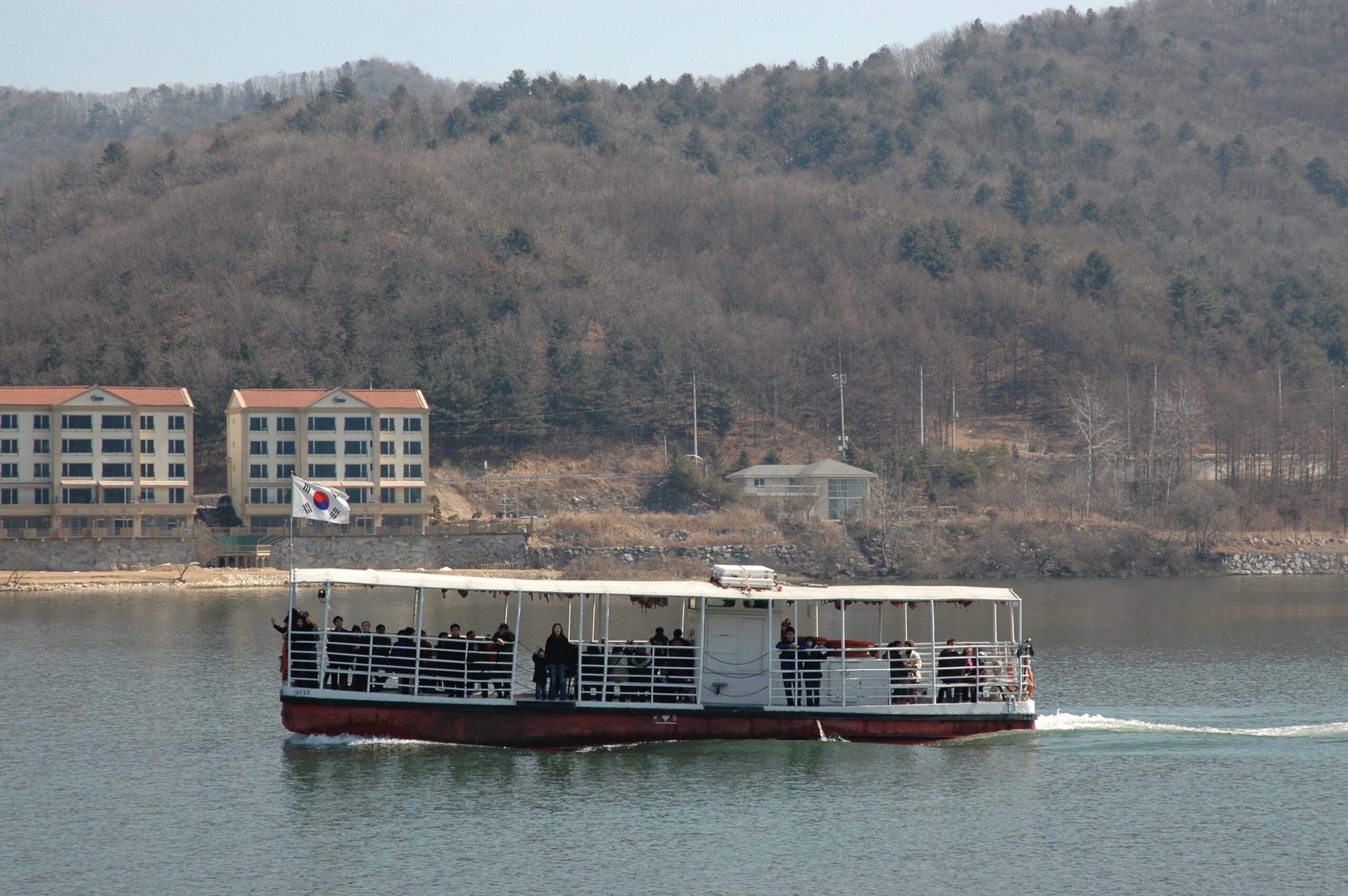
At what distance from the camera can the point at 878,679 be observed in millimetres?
30672

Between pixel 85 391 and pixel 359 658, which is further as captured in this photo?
pixel 85 391

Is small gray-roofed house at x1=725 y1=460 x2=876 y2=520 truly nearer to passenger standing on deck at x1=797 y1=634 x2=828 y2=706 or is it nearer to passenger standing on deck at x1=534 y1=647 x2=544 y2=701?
passenger standing on deck at x1=797 y1=634 x2=828 y2=706

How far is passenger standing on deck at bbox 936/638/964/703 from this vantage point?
99.2 feet

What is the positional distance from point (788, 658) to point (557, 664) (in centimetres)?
515

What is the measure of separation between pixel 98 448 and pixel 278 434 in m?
11.1

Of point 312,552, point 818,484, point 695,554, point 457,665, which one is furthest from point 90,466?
point 457,665

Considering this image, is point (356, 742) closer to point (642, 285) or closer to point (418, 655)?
point (418, 655)

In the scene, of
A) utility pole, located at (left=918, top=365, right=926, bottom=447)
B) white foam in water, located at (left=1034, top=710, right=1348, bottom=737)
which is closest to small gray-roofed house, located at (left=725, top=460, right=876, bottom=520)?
utility pole, located at (left=918, top=365, right=926, bottom=447)

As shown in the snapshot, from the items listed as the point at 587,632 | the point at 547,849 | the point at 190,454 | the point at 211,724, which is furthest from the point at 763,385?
the point at 547,849

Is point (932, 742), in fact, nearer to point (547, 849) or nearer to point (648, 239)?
point (547, 849)

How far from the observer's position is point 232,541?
276 feet

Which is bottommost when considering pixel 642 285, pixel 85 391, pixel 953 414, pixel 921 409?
pixel 953 414

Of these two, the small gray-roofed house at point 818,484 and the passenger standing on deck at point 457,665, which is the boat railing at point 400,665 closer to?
the passenger standing on deck at point 457,665

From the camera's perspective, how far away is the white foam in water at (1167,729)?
105 feet
